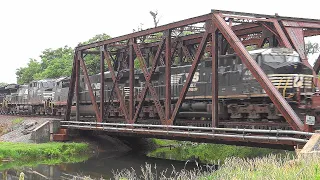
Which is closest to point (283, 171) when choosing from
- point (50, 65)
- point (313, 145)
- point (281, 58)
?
point (313, 145)

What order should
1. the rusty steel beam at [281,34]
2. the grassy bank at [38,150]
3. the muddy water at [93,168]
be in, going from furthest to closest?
the grassy bank at [38,150], the muddy water at [93,168], the rusty steel beam at [281,34]

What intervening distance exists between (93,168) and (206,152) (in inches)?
351

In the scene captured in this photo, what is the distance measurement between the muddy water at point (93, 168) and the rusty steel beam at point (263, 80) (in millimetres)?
8632

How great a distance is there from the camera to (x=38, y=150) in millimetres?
25766

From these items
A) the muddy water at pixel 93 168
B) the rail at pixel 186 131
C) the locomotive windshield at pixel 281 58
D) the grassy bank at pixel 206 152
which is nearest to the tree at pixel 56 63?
the grassy bank at pixel 206 152

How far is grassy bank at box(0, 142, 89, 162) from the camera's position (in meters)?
24.6

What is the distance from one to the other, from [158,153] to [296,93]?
15294 millimetres

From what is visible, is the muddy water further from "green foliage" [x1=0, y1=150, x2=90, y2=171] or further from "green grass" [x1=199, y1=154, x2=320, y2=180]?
"green grass" [x1=199, y1=154, x2=320, y2=180]

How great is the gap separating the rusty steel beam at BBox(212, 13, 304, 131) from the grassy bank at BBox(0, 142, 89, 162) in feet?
47.5

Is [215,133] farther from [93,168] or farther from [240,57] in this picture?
[93,168]

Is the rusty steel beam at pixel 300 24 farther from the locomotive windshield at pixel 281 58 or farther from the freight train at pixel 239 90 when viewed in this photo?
the locomotive windshield at pixel 281 58

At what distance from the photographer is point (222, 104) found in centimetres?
1975

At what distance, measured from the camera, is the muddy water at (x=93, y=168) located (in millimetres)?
20703

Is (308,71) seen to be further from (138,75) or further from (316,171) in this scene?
(138,75)
